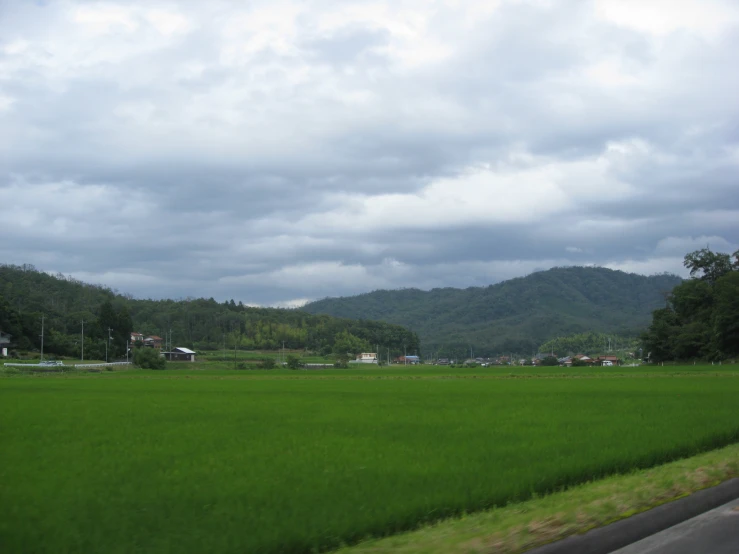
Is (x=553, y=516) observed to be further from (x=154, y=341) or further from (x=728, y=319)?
(x=154, y=341)

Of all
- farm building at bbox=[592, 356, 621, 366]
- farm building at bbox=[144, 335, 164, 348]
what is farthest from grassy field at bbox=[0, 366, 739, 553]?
farm building at bbox=[144, 335, 164, 348]

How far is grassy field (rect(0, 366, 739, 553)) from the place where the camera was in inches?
291

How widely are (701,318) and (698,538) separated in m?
112

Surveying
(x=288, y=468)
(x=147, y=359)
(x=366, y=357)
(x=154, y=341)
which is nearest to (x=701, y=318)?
(x=147, y=359)

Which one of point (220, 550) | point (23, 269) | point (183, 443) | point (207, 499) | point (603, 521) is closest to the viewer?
point (220, 550)

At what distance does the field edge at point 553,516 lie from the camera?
6.92 m

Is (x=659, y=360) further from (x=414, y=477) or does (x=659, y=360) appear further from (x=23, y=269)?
(x=23, y=269)

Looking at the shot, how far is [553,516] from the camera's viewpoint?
312 inches

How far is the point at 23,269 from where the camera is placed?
19075 centimetres

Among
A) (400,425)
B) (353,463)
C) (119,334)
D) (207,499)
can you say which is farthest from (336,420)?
(119,334)

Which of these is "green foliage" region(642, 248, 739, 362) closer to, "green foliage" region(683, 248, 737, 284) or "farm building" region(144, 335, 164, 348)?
"green foliage" region(683, 248, 737, 284)

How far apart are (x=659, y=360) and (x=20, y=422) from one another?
11400cm

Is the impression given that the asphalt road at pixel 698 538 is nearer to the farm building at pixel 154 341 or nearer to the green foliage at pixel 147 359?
the green foliage at pixel 147 359

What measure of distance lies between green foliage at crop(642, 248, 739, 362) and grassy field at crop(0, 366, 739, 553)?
79279mm
